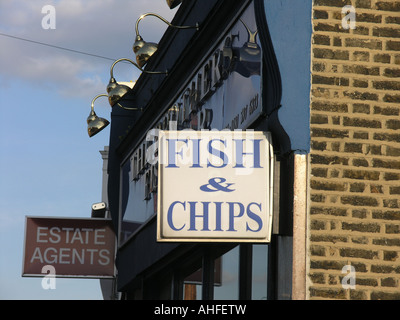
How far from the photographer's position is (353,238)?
8.75 metres

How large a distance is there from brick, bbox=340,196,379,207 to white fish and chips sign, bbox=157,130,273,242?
71 cm

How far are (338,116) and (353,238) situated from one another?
119 centimetres

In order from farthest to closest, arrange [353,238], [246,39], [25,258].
Answer: [25,258], [246,39], [353,238]

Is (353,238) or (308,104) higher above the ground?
(308,104)

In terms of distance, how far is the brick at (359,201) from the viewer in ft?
29.0

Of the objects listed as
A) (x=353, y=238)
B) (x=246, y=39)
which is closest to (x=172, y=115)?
(x=246, y=39)

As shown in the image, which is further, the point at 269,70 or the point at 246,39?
the point at 246,39

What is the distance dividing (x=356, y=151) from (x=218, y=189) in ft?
4.52

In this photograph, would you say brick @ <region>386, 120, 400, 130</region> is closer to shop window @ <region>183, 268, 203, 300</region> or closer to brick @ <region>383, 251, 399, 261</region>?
brick @ <region>383, 251, 399, 261</region>

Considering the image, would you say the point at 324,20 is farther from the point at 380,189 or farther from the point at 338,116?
the point at 380,189

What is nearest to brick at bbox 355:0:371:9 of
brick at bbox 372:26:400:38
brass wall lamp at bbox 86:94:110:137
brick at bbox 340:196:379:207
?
brick at bbox 372:26:400:38

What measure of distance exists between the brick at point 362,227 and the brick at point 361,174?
0.45m

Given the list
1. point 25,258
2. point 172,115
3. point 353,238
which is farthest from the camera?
point 25,258

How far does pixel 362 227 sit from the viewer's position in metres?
8.80
